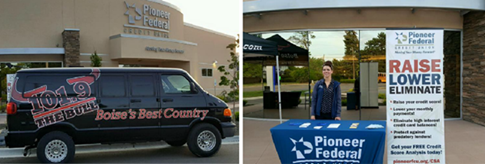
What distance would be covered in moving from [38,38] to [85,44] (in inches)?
81.1

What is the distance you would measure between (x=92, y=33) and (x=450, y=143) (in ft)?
54.0

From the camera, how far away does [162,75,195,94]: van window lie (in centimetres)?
749

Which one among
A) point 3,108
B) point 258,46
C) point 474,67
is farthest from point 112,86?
point 3,108

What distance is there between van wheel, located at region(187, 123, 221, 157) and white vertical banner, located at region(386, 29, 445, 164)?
3.58 meters

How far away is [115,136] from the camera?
283 inches

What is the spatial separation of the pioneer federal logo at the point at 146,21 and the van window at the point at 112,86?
46.1ft

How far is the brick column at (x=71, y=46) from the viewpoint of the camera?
17.5 metres

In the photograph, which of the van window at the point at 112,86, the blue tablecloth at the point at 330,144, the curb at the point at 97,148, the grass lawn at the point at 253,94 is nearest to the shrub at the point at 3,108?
the curb at the point at 97,148

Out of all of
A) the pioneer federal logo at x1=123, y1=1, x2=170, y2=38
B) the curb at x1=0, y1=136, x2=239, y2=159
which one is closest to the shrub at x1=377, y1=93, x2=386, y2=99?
the curb at x1=0, y1=136, x2=239, y2=159

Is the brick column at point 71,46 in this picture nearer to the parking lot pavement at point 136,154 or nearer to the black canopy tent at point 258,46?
the parking lot pavement at point 136,154

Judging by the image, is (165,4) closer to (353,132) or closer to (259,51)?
(259,51)

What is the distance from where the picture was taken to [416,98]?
502 cm

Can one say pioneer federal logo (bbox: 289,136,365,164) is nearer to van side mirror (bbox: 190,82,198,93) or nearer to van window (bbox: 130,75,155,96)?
van side mirror (bbox: 190,82,198,93)

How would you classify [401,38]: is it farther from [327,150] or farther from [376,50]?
[376,50]
